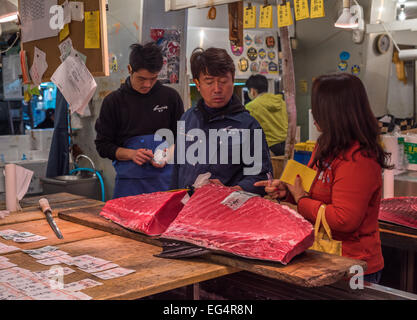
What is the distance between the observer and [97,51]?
295 centimetres

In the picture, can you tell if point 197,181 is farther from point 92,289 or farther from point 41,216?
point 92,289

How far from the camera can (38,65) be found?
3.60 meters

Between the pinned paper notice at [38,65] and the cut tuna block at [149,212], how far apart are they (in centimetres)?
163

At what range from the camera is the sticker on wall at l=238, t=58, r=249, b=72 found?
7652mm

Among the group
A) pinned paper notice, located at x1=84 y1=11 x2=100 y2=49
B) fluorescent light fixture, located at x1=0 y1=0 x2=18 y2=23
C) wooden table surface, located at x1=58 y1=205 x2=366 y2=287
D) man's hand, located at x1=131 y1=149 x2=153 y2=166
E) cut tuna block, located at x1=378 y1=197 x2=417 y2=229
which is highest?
fluorescent light fixture, located at x1=0 y1=0 x2=18 y2=23

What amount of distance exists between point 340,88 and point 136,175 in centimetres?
188

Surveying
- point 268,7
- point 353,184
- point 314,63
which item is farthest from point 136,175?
point 314,63

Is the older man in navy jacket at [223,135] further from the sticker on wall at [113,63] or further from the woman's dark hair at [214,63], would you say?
the sticker on wall at [113,63]

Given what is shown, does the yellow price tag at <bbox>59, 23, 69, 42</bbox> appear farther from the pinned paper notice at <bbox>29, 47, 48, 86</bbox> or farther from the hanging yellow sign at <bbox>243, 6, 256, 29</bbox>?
the hanging yellow sign at <bbox>243, 6, 256, 29</bbox>

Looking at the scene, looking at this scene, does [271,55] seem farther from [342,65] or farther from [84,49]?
[84,49]

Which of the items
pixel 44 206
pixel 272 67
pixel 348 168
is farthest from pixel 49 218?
pixel 272 67

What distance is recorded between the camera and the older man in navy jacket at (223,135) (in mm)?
2713

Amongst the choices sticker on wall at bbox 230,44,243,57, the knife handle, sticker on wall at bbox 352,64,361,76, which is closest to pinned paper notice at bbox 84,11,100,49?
the knife handle
